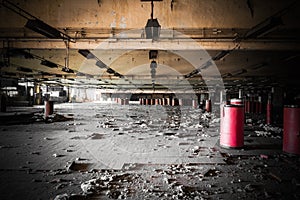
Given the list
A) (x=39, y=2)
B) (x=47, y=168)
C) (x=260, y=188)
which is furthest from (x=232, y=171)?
(x=39, y=2)

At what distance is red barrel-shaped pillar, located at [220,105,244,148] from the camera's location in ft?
13.7

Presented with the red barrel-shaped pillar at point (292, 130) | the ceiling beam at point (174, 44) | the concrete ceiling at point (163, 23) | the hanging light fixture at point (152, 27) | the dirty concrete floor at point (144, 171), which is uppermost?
the concrete ceiling at point (163, 23)

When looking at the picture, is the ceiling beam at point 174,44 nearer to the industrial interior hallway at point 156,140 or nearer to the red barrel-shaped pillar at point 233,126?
the industrial interior hallway at point 156,140

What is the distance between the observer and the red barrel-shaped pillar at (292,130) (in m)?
3.67

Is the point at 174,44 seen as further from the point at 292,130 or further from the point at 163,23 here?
the point at 292,130

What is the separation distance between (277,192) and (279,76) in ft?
50.6

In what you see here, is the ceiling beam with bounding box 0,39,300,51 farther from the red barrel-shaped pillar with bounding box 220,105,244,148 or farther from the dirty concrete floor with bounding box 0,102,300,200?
the dirty concrete floor with bounding box 0,102,300,200

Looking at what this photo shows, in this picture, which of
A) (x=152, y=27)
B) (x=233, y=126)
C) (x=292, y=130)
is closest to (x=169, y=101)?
(x=152, y=27)

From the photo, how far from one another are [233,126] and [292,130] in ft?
3.24

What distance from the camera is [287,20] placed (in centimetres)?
559

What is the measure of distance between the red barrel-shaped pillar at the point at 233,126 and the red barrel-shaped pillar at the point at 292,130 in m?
0.76

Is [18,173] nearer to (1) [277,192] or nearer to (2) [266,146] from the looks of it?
(1) [277,192]

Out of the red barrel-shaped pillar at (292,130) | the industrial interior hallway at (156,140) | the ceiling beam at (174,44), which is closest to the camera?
the industrial interior hallway at (156,140)

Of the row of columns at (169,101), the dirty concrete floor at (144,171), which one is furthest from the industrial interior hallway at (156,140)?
the row of columns at (169,101)
